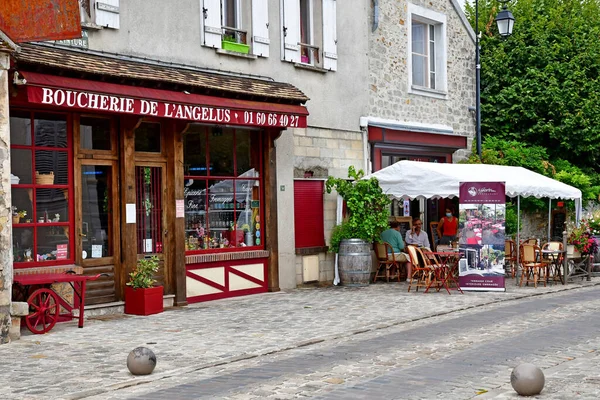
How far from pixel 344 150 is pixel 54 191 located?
6745 mm

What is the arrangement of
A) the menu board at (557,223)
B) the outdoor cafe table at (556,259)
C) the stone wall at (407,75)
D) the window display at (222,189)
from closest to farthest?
the window display at (222,189)
the outdoor cafe table at (556,259)
the stone wall at (407,75)
the menu board at (557,223)

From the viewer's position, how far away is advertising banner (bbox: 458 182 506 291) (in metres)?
14.8

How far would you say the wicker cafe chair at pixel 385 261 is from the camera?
55.2 ft

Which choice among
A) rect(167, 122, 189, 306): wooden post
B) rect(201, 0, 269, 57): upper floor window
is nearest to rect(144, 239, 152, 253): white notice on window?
rect(167, 122, 189, 306): wooden post

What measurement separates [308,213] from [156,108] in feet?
15.5

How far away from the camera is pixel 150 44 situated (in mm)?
13031

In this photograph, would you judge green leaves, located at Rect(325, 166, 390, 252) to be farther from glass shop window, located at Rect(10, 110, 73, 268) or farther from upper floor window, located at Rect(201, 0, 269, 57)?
glass shop window, located at Rect(10, 110, 73, 268)

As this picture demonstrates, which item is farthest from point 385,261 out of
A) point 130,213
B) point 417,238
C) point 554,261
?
point 130,213

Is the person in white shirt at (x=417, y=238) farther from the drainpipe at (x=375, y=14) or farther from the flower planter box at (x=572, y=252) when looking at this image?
the drainpipe at (x=375, y=14)

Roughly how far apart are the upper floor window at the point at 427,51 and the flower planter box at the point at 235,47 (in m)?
5.24

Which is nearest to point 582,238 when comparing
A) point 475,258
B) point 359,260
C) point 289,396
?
point 475,258

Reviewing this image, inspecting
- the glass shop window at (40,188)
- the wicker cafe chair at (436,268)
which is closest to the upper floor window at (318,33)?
the wicker cafe chair at (436,268)

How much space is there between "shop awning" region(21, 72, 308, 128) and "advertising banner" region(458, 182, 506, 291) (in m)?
3.18

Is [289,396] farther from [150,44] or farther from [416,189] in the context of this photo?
[416,189]
